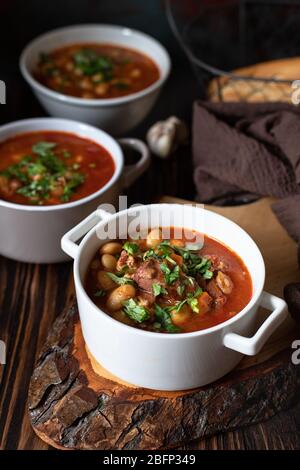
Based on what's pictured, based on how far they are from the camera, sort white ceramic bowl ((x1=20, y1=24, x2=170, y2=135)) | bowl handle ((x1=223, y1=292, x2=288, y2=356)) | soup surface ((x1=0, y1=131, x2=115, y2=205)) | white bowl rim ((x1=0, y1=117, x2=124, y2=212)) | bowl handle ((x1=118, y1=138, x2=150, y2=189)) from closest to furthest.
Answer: bowl handle ((x1=223, y1=292, x2=288, y2=356)) < white bowl rim ((x1=0, y1=117, x2=124, y2=212)) < soup surface ((x1=0, y1=131, x2=115, y2=205)) < bowl handle ((x1=118, y1=138, x2=150, y2=189)) < white ceramic bowl ((x1=20, y1=24, x2=170, y2=135))

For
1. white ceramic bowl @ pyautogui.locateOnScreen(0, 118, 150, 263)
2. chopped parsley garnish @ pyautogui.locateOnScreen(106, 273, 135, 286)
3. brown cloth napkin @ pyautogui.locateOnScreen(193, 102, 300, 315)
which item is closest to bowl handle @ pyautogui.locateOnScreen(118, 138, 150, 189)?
white ceramic bowl @ pyautogui.locateOnScreen(0, 118, 150, 263)

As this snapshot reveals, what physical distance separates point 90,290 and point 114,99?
3.16 feet

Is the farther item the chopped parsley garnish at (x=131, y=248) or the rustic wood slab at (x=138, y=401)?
the chopped parsley garnish at (x=131, y=248)

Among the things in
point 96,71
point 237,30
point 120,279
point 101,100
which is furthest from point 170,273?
point 237,30

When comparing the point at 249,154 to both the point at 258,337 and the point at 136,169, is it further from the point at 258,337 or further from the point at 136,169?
the point at 258,337

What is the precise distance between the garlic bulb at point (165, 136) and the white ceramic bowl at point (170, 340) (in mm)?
782

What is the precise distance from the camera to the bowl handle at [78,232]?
6.77 feet

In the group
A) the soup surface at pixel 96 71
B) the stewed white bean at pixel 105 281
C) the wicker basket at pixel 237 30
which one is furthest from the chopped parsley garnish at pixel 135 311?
the wicker basket at pixel 237 30

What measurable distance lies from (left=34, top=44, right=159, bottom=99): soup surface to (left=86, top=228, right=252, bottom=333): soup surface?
0.98m

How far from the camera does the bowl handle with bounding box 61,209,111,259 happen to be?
2.06 m

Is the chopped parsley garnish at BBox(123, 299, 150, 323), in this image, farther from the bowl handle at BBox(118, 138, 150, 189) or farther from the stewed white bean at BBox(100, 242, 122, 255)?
the bowl handle at BBox(118, 138, 150, 189)

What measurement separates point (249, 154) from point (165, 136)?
0.48 metres

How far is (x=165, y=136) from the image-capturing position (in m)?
2.87

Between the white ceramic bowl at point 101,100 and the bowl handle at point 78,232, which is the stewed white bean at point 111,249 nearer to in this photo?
the bowl handle at point 78,232
